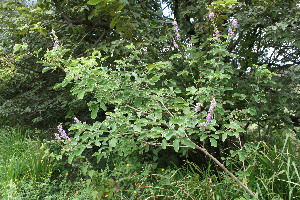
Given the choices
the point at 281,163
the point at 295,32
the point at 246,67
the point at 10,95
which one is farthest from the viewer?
the point at 10,95

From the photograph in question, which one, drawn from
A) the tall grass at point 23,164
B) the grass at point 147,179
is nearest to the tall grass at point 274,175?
the grass at point 147,179

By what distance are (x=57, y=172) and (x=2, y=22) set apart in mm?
2136

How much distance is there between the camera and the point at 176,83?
2.57 meters

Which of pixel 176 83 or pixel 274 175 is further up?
pixel 176 83

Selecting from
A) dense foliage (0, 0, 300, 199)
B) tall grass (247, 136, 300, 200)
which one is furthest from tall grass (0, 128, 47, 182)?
A: tall grass (247, 136, 300, 200)

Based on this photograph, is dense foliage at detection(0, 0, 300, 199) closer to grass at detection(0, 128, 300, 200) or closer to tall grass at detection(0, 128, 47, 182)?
grass at detection(0, 128, 300, 200)

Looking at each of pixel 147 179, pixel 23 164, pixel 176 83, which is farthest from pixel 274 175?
pixel 23 164

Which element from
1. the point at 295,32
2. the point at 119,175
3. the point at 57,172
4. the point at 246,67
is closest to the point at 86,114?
the point at 57,172

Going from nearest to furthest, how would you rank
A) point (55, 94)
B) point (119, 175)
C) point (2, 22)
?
1. point (119, 175)
2. point (2, 22)
3. point (55, 94)

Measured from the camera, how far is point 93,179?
269cm

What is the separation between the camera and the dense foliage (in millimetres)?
1788

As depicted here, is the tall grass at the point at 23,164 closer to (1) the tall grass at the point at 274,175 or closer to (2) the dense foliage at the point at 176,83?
(2) the dense foliage at the point at 176,83

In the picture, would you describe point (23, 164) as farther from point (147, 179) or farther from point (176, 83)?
point (176, 83)

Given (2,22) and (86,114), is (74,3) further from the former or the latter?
(86,114)
